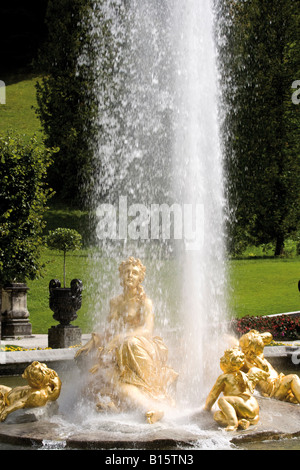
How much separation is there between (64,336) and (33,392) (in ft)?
19.2

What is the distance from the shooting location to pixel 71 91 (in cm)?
2617

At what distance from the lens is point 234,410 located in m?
4.51

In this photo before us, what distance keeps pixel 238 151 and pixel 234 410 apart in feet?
70.1

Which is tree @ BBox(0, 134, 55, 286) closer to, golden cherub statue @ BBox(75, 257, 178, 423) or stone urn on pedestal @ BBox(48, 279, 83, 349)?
stone urn on pedestal @ BBox(48, 279, 83, 349)

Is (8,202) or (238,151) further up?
(238,151)

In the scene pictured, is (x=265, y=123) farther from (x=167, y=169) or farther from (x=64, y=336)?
(x=64, y=336)

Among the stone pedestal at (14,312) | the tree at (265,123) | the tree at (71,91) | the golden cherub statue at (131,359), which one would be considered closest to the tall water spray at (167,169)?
the golden cherub statue at (131,359)

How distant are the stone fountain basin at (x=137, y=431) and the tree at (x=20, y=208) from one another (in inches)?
317

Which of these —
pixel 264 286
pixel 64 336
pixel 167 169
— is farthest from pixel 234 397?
pixel 167 169

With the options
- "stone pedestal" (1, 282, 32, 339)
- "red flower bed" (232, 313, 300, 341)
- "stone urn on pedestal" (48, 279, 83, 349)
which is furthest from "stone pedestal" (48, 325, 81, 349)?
"red flower bed" (232, 313, 300, 341)

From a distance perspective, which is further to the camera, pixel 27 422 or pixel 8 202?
pixel 8 202

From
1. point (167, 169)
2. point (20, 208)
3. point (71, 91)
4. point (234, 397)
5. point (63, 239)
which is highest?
point (71, 91)

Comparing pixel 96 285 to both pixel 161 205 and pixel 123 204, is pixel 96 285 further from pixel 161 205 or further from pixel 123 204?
pixel 123 204

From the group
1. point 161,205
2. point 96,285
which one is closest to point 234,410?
point 96,285
